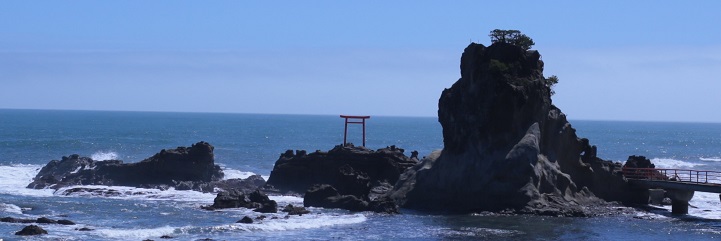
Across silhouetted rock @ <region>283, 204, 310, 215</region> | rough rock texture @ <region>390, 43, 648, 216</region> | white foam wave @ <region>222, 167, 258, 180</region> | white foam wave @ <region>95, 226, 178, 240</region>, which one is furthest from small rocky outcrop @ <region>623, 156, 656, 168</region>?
white foam wave @ <region>95, 226, 178, 240</region>

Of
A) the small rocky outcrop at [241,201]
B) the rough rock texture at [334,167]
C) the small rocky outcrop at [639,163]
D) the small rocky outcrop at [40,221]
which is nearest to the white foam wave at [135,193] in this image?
the small rocky outcrop at [241,201]

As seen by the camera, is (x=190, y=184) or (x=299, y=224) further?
(x=190, y=184)

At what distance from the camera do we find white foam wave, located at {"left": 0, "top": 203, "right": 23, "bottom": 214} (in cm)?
5697

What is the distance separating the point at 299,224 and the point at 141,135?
12877cm

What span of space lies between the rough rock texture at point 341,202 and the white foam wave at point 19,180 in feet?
64.1

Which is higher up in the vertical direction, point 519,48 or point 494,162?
point 519,48

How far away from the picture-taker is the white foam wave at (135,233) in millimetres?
47781

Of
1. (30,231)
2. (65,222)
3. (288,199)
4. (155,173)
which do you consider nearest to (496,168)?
(288,199)

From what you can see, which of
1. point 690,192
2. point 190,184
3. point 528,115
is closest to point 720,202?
point 690,192

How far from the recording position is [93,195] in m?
69.3

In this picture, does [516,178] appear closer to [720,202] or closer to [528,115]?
[528,115]

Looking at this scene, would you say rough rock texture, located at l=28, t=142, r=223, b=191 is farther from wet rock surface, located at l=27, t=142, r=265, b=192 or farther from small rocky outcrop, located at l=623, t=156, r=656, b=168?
small rocky outcrop, located at l=623, t=156, r=656, b=168

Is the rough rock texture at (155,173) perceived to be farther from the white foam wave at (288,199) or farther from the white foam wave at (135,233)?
the white foam wave at (135,233)

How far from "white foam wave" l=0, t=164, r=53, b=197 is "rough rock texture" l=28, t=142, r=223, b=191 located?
1.39m
